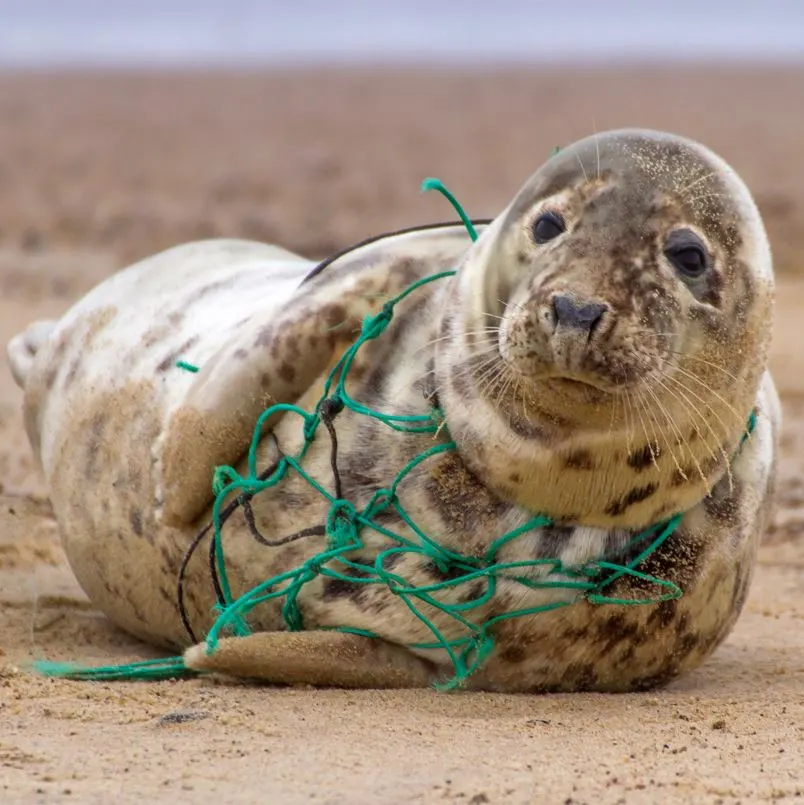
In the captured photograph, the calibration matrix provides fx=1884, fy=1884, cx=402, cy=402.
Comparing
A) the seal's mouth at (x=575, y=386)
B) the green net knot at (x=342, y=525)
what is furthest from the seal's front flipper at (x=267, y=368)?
the seal's mouth at (x=575, y=386)

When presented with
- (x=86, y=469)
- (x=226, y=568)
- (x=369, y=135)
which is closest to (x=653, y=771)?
(x=226, y=568)

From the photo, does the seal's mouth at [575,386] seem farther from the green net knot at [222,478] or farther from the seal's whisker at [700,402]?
the green net knot at [222,478]

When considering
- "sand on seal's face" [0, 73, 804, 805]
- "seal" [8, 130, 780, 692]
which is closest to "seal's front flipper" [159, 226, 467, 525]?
"seal" [8, 130, 780, 692]

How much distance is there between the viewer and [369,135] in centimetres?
1638

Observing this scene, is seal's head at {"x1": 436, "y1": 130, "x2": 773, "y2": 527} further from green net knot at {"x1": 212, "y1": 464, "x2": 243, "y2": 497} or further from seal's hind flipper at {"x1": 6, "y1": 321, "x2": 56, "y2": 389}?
seal's hind flipper at {"x1": 6, "y1": 321, "x2": 56, "y2": 389}

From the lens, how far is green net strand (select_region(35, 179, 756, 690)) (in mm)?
3344

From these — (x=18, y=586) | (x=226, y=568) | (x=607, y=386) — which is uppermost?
(x=607, y=386)

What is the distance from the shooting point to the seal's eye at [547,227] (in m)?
3.17

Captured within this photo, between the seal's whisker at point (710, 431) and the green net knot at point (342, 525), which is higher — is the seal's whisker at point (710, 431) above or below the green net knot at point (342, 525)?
above

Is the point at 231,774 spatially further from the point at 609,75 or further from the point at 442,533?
the point at 609,75

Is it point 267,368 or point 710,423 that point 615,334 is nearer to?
point 710,423

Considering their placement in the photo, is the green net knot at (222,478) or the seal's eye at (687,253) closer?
the seal's eye at (687,253)

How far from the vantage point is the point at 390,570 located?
340 centimetres

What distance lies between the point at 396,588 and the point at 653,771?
25.7 inches
